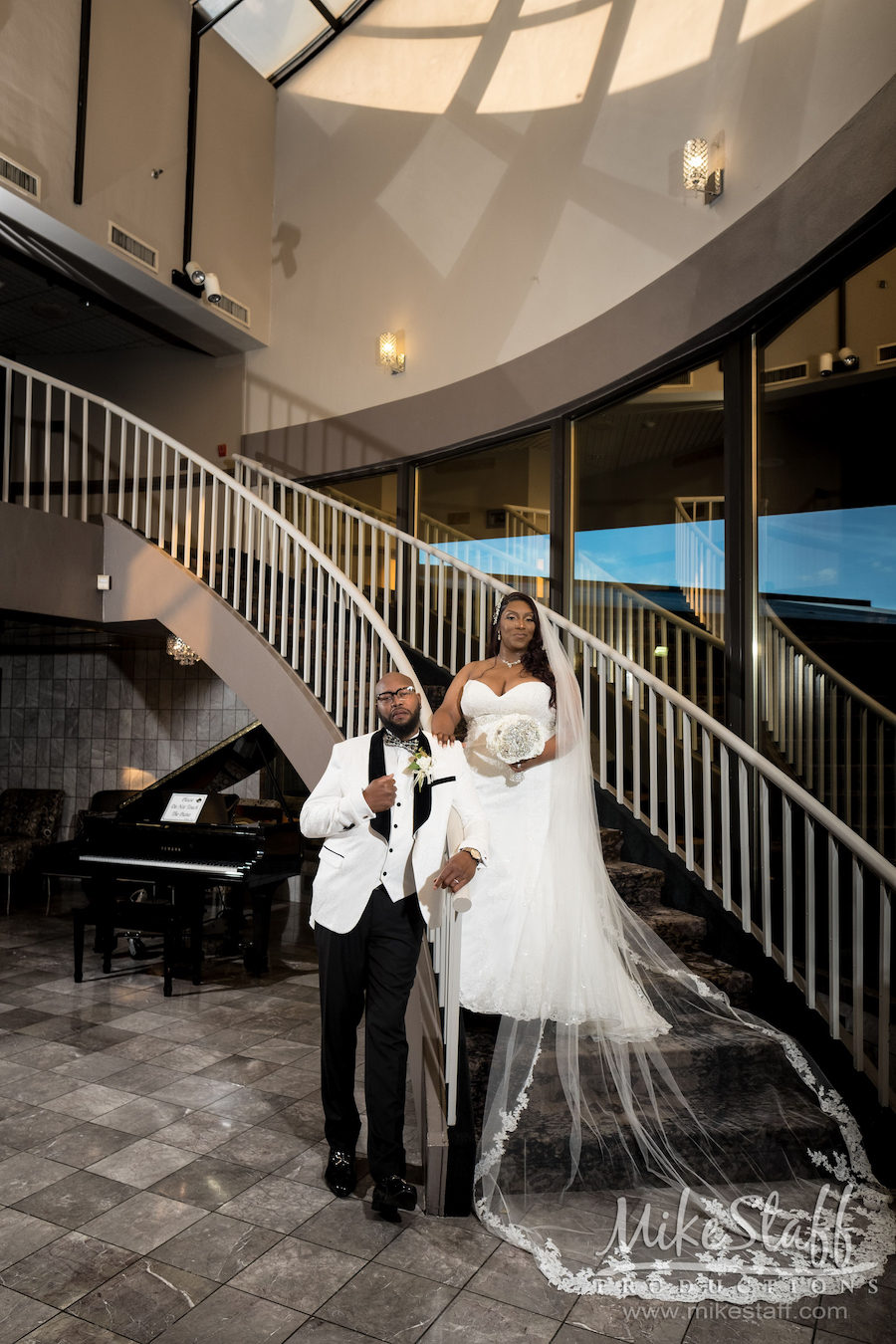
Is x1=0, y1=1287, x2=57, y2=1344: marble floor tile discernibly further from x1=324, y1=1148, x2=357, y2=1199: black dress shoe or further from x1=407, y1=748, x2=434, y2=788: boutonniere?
x1=407, y1=748, x2=434, y2=788: boutonniere

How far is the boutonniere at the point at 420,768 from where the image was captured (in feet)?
10.1

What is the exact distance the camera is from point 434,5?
8.42 meters

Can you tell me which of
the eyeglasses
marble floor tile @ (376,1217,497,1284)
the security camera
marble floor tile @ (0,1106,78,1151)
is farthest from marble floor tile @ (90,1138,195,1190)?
the security camera

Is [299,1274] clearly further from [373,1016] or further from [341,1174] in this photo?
[373,1016]

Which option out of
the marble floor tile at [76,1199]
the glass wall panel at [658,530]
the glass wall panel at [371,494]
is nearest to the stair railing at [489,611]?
the glass wall panel at [658,530]

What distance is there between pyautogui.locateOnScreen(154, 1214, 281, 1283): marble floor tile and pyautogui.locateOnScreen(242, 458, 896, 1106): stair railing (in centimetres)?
227

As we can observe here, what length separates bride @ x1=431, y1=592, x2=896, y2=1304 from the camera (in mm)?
2869

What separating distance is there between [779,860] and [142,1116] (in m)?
3.48

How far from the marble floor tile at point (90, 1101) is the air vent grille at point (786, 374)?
16.6 feet

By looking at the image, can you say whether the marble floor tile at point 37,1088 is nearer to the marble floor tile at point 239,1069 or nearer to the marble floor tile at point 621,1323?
the marble floor tile at point 239,1069

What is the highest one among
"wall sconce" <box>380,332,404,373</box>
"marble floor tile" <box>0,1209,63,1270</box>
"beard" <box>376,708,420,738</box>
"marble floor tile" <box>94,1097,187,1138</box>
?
"wall sconce" <box>380,332,404,373</box>

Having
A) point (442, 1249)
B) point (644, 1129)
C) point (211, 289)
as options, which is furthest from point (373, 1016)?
point (211, 289)

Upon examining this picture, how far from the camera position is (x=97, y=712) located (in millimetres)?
10828

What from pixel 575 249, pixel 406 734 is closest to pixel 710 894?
pixel 406 734
